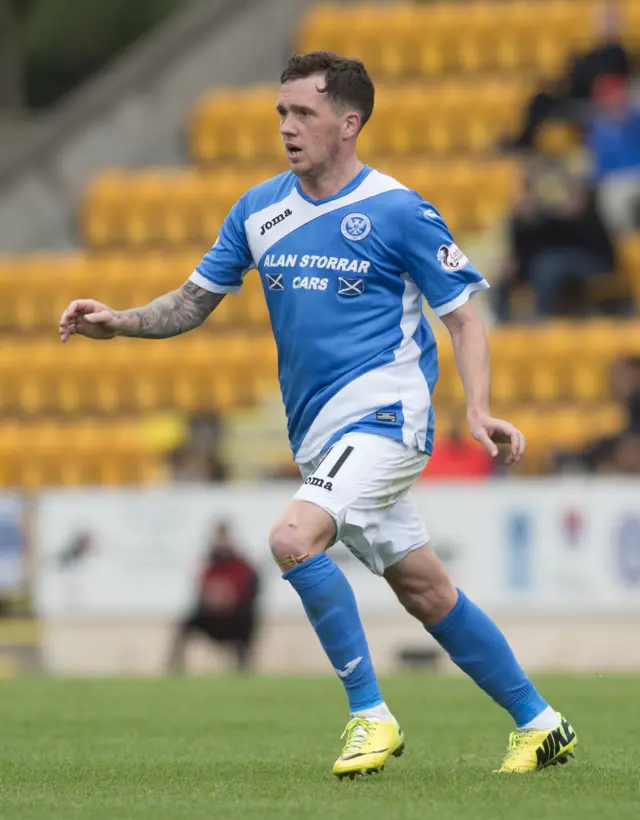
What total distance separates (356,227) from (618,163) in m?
11.6

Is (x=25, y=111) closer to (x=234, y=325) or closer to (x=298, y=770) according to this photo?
(x=234, y=325)

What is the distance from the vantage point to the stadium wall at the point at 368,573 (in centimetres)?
1186

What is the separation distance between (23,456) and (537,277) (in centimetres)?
466

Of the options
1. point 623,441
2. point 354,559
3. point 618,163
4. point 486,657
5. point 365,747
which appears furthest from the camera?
point 618,163

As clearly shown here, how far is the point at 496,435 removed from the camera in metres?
4.96

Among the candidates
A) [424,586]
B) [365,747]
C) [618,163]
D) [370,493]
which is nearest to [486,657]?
[424,586]

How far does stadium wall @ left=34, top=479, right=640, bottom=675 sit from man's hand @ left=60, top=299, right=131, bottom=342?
685 centimetres

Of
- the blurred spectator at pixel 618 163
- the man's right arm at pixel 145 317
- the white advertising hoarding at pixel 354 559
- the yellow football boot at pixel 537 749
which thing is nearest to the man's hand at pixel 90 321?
the man's right arm at pixel 145 317

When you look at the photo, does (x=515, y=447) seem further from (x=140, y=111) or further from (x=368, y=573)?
(x=140, y=111)

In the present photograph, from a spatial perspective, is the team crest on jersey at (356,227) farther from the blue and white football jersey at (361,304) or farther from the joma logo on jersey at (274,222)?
the joma logo on jersey at (274,222)

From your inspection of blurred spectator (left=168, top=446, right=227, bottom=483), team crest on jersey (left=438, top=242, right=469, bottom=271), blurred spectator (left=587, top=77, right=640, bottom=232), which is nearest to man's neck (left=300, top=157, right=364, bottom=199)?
team crest on jersey (left=438, top=242, right=469, bottom=271)

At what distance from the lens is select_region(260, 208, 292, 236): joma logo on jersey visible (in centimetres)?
534

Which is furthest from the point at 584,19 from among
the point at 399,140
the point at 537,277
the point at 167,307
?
the point at 167,307

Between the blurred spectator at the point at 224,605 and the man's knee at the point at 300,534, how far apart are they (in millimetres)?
7212
